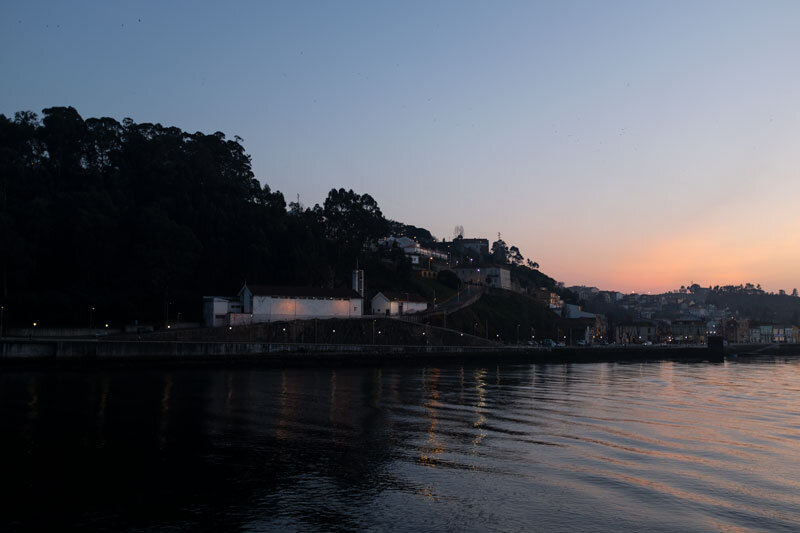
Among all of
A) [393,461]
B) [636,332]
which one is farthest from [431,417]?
[636,332]

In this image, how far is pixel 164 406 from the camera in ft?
124

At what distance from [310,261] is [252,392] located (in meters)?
49.8

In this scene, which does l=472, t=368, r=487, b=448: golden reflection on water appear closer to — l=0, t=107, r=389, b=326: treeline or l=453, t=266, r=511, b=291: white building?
l=0, t=107, r=389, b=326: treeline

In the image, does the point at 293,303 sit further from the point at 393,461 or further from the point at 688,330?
the point at 688,330

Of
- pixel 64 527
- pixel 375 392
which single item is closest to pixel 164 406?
pixel 375 392

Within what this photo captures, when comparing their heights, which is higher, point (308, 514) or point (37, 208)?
point (37, 208)

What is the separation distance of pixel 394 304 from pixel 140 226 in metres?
40.8

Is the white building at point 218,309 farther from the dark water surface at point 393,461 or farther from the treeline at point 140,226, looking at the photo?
the dark water surface at point 393,461

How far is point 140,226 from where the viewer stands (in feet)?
253

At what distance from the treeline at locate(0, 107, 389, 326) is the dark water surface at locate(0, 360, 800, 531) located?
104 feet

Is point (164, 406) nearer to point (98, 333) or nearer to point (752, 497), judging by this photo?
point (752, 497)

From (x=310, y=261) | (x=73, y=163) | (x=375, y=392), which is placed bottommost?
(x=375, y=392)

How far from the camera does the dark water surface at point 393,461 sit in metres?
17.5

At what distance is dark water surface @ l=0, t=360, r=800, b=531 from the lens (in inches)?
688
